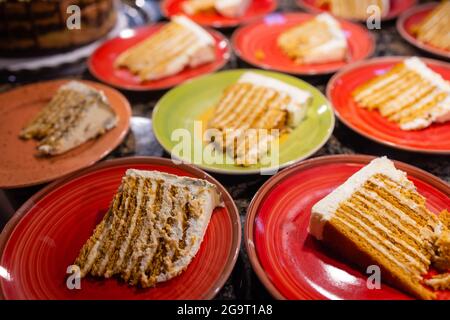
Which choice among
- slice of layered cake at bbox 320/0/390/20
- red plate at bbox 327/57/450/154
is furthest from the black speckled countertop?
slice of layered cake at bbox 320/0/390/20

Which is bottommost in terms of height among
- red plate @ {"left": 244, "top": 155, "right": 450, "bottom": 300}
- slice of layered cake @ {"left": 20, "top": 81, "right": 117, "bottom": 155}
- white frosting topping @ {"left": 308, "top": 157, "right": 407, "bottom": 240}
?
red plate @ {"left": 244, "top": 155, "right": 450, "bottom": 300}

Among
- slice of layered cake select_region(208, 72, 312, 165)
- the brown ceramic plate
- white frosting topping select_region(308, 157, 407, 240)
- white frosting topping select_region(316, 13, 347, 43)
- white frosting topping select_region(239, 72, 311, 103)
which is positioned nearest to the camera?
white frosting topping select_region(308, 157, 407, 240)

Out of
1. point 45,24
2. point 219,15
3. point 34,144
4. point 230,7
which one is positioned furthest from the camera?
point 219,15

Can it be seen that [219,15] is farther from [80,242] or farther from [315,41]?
[80,242]

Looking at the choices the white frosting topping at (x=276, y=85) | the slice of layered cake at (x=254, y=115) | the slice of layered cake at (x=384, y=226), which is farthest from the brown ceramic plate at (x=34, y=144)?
the slice of layered cake at (x=384, y=226)

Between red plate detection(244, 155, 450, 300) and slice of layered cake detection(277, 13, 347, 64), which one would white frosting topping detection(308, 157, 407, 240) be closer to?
red plate detection(244, 155, 450, 300)

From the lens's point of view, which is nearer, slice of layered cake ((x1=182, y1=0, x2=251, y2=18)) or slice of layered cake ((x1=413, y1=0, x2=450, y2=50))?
slice of layered cake ((x1=413, y1=0, x2=450, y2=50))

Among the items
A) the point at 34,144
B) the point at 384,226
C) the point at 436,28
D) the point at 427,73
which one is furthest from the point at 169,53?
the point at 436,28
